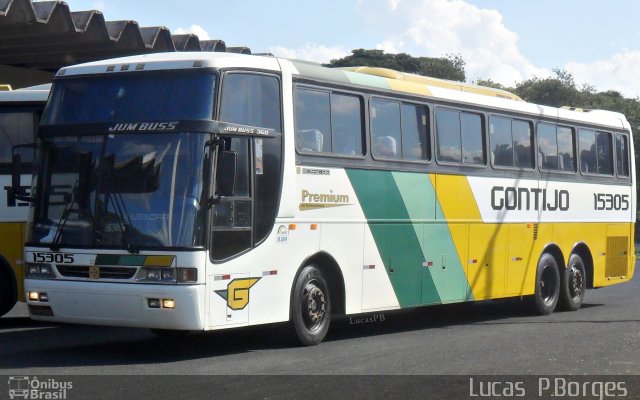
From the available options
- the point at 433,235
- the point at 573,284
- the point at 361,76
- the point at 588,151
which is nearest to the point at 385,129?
the point at 361,76

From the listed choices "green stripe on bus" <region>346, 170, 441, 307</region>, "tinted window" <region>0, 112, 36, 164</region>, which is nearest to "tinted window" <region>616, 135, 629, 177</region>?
"green stripe on bus" <region>346, 170, 441, 307</region>

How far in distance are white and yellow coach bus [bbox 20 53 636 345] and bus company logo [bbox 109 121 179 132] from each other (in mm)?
24

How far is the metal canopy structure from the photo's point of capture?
23.1 m

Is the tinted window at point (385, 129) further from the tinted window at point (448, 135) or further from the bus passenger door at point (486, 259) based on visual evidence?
the bus passenger door at point (486, 259)

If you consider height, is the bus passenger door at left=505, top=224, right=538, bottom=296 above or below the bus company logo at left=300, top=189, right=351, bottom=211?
below

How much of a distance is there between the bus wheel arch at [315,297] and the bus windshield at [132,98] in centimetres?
244

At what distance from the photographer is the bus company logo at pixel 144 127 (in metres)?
12.2

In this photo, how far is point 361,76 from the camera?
49.6 feet

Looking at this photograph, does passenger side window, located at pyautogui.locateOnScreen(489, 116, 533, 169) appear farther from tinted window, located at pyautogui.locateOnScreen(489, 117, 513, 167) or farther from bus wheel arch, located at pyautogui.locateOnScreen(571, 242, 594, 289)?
bus wheel arch, located at pyautogui.locateOnScreen(571, 242, 594, 289)

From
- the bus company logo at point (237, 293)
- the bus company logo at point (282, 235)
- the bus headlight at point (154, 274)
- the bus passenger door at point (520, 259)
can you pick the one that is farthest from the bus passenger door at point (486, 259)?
the bus headlight at point (154, 274)

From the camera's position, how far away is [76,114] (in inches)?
505

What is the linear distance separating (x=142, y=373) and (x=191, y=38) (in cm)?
1674
